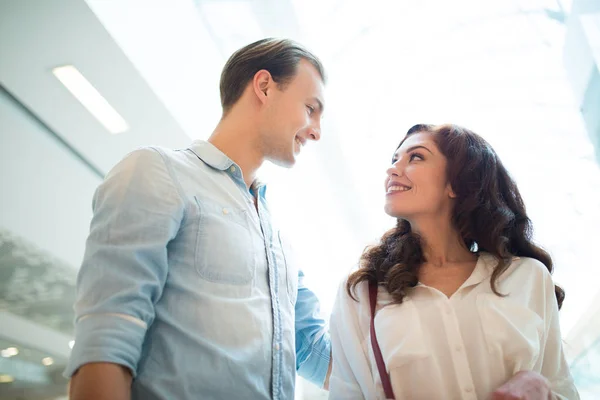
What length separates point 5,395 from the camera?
139 cm

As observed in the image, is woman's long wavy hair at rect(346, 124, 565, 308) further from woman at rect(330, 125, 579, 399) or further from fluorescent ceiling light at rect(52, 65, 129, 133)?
fluorescent ceiling light at rect(52, 65, 129, 133)

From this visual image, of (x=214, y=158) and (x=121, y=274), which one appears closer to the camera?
(x=121, y=274)

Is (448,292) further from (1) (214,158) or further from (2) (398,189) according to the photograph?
Answer: (1) (214,158)

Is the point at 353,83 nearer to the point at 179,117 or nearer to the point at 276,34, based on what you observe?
the point at 276,34

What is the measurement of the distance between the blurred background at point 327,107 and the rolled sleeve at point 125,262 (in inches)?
28.7

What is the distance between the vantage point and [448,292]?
126cm

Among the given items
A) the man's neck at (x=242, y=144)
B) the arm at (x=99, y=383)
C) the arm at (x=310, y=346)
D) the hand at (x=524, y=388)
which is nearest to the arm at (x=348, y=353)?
the arm at (x=310, y=346)

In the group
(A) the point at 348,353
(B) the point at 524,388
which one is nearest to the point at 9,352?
(A) the point at 348,353

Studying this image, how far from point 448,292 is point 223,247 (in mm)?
660

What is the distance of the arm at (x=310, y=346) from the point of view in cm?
147

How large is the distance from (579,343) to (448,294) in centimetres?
132

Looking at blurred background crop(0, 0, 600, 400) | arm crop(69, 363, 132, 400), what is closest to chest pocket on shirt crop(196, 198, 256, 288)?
arm crop(69, 363, 132, 400)

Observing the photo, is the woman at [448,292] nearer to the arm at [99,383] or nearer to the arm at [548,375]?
the arm at [548,375]

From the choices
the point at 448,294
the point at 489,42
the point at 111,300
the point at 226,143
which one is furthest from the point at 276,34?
the point at 111,300
